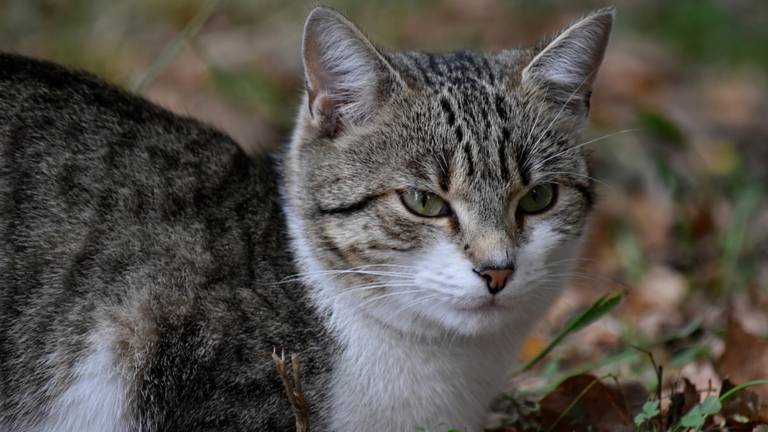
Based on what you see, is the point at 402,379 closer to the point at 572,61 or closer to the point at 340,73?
the point at 340,73

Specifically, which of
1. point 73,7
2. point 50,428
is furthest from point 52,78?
point 73,7

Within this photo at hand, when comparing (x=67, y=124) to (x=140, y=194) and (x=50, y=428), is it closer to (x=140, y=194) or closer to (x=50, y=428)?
(x=140, y=194)

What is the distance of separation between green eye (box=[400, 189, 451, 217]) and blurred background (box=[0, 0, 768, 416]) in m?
0.72

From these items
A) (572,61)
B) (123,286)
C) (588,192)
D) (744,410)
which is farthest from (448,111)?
(744,410)

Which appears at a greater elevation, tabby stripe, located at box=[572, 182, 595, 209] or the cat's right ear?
the cat's right ear

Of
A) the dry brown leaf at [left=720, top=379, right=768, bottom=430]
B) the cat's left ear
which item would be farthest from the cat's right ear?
the dry brown leaf at [left=720, top=379, right=768, bottom=430]

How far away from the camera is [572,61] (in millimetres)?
3877

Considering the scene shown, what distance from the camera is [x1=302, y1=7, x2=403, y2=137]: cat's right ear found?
142 inches

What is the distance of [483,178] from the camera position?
11.6ft

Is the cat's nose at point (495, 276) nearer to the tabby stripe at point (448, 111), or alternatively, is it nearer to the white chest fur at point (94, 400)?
the tabby stripe at point (448, 111)

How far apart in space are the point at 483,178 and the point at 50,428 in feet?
5.53

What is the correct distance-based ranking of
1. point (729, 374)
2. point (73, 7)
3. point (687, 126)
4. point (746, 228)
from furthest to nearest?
point (73, 7) < point (687, 126) < point (746, 228) < point (729, 374)

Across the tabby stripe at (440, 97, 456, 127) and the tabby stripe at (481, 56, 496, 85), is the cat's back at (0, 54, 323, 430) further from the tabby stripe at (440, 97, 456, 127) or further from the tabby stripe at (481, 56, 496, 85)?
the tabby stripe at (481, 56, 496, 85)

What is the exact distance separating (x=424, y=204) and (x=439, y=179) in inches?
3.9
